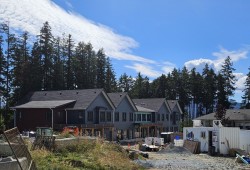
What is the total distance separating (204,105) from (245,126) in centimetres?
4181

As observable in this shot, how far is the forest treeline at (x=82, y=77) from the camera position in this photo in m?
64.4

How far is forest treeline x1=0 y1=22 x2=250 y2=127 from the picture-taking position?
64.4 meters

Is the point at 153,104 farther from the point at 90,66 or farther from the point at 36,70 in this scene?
the point at 90,66

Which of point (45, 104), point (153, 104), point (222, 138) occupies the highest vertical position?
point (45, 104)

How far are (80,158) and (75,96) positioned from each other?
110ft

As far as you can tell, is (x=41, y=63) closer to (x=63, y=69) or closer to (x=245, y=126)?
(x=63, y=69)

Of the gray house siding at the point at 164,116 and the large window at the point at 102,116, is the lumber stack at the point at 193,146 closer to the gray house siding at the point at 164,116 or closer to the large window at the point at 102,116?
the large window at the point at 102,116

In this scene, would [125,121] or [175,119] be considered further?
[175,119]

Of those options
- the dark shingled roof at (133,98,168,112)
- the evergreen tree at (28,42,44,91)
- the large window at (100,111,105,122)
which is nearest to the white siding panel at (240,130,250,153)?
the large window at (100,111,105,122)

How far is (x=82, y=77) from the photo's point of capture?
257 ft

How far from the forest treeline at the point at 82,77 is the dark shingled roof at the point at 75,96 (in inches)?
194

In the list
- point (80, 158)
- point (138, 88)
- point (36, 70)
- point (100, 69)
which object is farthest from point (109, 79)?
point (80, 158)

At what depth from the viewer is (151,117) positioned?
218 ft

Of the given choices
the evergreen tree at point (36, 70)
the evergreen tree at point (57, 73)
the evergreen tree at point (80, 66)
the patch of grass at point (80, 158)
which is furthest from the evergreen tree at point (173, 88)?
the patch of grass at point (80, 158)
